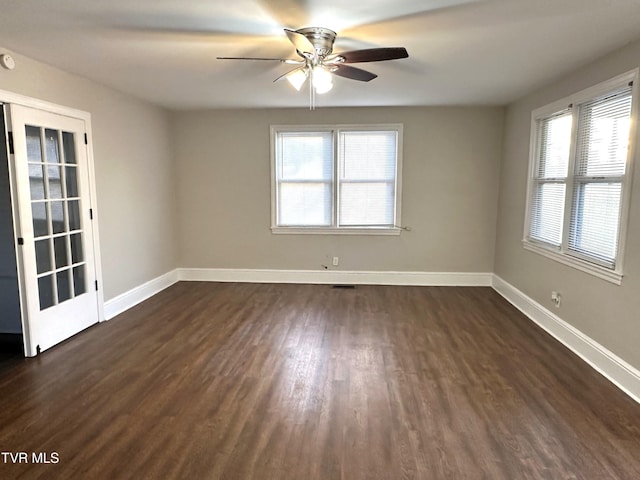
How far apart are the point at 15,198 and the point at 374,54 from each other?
3011mm

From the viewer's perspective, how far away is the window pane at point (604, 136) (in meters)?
2.96

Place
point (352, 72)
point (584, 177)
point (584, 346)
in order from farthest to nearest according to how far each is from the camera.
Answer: point (584, 177) → point (584, 346) → point (352, 72)

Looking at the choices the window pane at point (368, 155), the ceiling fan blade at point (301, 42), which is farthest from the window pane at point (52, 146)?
the window pane at point (368, 155)

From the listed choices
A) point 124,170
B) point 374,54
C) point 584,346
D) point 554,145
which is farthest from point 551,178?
point 124,170

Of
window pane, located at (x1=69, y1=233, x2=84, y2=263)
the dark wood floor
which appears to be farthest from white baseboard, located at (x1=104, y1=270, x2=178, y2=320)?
window pane, located at (x1=69, y1=233, x2=84, y2=263)

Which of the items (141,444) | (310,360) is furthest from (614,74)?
(141,444)

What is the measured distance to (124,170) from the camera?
458 cm

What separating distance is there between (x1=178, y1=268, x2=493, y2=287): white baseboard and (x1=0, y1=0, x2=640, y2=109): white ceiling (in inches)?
103

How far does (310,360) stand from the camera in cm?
328

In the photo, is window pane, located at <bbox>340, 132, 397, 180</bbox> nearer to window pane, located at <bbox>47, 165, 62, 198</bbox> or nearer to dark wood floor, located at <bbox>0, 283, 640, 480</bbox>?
dark wood floor, located at <bbox>0, 283, 640, 480</bbox>

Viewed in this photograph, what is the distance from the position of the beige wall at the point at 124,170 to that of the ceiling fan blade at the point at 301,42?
2283 mm

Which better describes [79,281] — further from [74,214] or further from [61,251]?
[74,214]

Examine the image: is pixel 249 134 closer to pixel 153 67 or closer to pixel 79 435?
pixel 153 67

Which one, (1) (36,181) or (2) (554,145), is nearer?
(1) (36,181)
